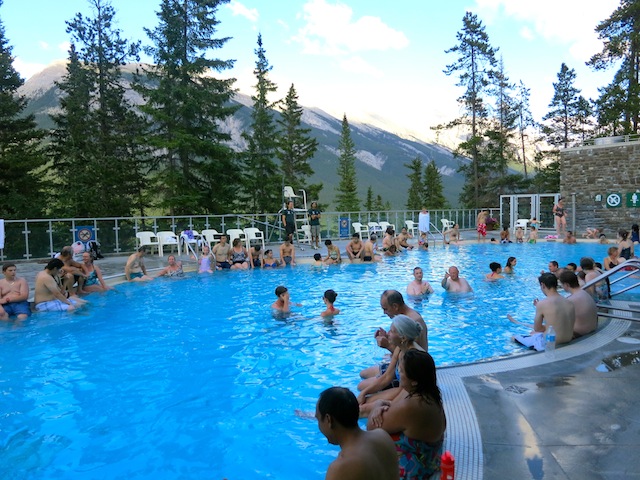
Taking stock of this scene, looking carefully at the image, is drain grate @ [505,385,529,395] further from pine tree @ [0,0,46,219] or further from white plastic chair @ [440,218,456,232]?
pine tree @ [0,0,46,219]

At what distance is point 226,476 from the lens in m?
3.57

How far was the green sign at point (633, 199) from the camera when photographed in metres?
23.8

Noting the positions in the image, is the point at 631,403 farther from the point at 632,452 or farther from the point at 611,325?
the point at 611,325

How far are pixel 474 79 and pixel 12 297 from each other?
3828 cm

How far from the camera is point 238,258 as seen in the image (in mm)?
14641

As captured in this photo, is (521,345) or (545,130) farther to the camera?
(545,130)

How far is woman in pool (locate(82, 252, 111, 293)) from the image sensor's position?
10.6m

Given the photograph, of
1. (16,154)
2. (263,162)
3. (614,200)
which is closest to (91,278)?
(16,154)

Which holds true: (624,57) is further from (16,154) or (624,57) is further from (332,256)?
(16,154)

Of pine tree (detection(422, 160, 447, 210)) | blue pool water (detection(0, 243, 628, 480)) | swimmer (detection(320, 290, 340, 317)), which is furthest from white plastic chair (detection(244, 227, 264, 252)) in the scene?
pine tree (detection(422, 160, 447, 210))

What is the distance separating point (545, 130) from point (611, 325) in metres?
45.1

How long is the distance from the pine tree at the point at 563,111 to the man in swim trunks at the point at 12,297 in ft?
153

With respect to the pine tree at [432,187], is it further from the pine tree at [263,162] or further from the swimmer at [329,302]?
the swimmer at [329,302]

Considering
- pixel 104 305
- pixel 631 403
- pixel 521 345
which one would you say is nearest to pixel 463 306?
pixel 521 345
